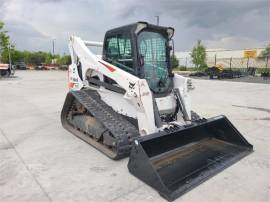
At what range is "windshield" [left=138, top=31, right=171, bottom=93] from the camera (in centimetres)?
440

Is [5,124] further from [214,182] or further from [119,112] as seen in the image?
[214,182]

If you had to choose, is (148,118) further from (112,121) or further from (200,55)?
(200,55)

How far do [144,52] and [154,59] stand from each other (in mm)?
263

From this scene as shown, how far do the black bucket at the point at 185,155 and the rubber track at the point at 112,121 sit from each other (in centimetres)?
40

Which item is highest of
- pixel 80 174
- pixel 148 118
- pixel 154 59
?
pixel 154 59

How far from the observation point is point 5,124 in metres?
6.08

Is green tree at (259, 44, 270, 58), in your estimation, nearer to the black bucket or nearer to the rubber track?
the black bucket

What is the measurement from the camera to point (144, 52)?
442 centimetres

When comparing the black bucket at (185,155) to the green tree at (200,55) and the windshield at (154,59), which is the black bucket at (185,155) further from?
the green tree at (200,55)

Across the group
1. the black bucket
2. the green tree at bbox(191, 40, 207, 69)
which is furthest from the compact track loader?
the green tree at bbox(191, 40, 207, 69)

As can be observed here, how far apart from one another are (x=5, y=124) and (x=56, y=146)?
2.30 meters

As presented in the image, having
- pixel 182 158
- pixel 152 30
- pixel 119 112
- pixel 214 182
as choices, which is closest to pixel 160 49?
pixel 152 30

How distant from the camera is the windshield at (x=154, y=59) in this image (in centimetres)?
440

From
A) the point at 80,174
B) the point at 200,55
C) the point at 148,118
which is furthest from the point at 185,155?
the point at 200,55
